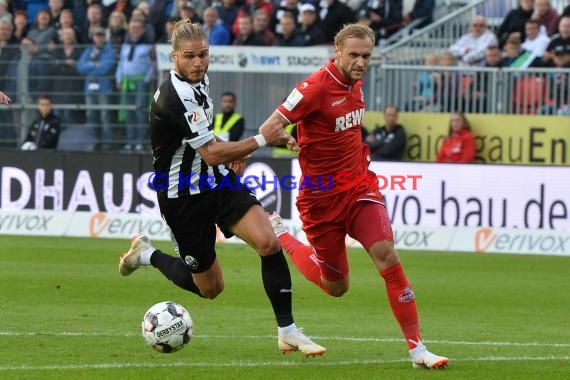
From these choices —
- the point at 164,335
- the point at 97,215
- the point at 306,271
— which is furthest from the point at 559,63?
the point at 164,335

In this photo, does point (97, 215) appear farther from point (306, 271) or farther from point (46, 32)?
point (306, 271)

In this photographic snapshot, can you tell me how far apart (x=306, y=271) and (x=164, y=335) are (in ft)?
6.09

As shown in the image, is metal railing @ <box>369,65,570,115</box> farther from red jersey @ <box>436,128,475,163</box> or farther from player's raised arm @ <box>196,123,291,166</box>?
player's raised arm @ <box>196,123,291,166</box>

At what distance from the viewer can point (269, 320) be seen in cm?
1159

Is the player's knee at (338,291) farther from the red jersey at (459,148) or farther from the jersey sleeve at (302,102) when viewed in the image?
the red jersey at (459,148)

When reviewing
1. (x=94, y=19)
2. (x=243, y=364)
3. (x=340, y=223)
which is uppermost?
(x=94, y=19)

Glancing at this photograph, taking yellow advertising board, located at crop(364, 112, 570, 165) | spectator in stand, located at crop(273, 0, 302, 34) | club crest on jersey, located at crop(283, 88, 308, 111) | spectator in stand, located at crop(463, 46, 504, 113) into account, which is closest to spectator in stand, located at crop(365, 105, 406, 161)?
yellow advertising board, located at crop(364, 112, 570, 165)

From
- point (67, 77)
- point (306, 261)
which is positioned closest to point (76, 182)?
point (67, 77)

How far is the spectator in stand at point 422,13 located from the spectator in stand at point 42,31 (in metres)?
7.09

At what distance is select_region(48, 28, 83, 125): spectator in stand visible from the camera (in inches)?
907

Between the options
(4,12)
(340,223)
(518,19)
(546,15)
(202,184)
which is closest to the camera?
(202,184)

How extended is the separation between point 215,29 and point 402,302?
15432mm

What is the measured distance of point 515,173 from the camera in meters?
18.9

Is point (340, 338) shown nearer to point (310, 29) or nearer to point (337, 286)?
point (337, 286)
